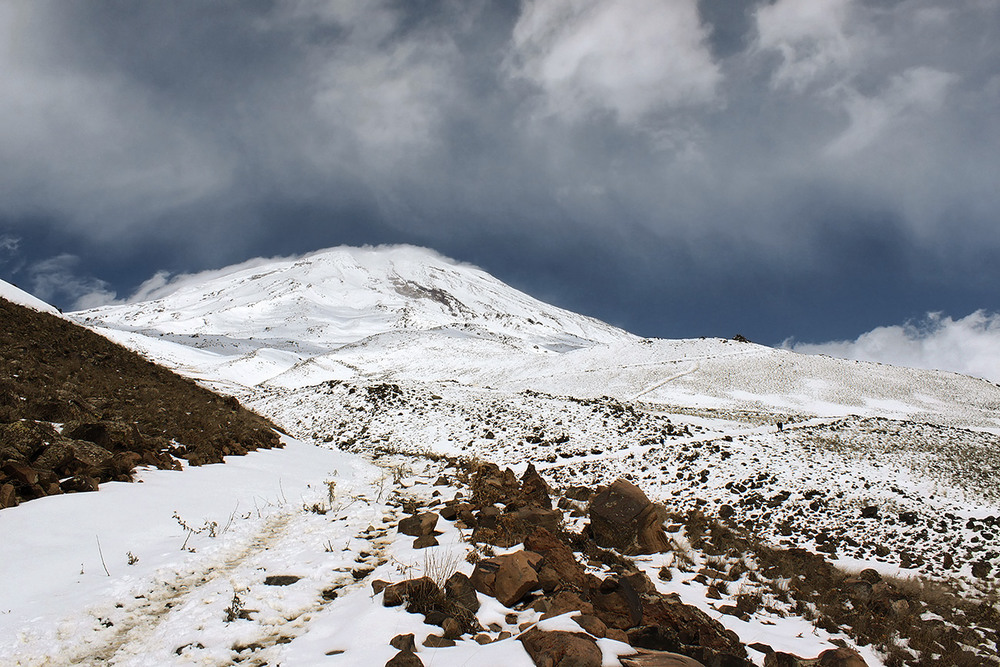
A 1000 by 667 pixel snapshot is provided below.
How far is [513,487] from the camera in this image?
13.0 meters

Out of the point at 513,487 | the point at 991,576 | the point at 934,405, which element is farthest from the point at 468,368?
the point at 991,576

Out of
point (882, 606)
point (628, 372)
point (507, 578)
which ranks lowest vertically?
point (882, 606)

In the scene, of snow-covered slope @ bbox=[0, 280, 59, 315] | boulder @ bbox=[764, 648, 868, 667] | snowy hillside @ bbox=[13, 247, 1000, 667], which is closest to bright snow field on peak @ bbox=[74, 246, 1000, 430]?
snowy hillside @ bbox=[13, 247, 1000, 667]

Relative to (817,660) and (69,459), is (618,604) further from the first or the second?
(69,459)

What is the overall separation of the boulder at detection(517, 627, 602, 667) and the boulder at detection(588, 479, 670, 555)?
175 inches

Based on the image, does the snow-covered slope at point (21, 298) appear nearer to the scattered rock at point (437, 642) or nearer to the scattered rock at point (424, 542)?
the scattered rock at point (424, 542)

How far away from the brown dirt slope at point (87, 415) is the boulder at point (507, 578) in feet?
23.8

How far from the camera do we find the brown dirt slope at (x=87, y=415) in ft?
28.7

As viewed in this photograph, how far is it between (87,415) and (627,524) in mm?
12425

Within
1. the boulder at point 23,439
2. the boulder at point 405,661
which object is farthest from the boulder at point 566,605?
the boulder at point 23,439

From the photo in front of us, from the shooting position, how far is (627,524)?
926 centimetres

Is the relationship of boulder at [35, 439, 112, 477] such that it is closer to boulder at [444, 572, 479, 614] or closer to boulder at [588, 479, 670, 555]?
boulder at [444, 572, 479, 614]

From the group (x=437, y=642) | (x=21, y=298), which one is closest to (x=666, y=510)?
(x=437, y=642)

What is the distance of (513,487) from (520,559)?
634 cm
